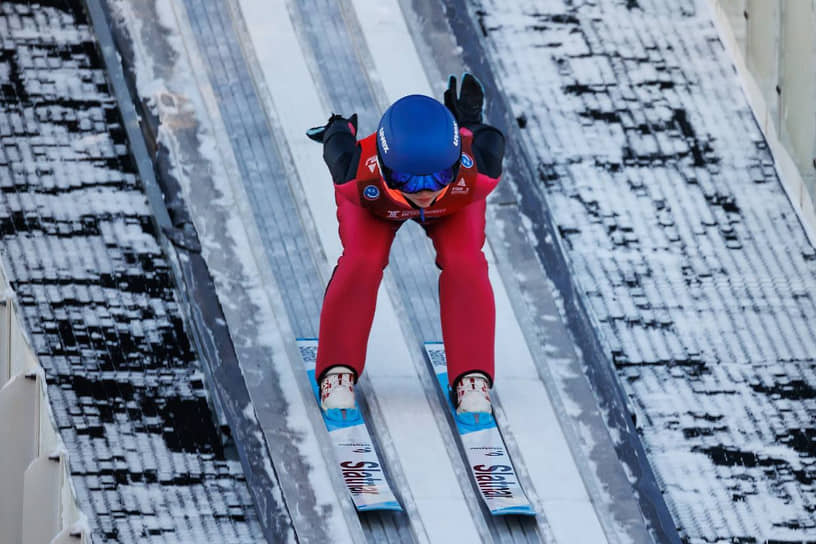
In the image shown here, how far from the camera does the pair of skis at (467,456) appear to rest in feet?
14.4

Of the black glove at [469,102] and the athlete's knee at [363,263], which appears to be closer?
the athlete's knee at [363,263]

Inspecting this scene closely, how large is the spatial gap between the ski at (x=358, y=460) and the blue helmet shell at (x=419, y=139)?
0.81m

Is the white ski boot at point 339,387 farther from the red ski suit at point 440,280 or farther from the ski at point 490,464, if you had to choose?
the ski at point 490,464

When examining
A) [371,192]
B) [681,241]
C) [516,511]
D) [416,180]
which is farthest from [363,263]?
[681,241]

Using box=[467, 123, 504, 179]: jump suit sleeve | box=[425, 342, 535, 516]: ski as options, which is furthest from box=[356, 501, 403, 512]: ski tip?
box=[467, 123, 504, 179]: jump suit sleeve

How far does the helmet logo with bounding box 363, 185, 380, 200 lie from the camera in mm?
4328

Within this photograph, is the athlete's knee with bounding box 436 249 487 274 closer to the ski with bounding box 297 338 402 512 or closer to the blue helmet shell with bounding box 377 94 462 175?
the blue helmet shell with bounding box 377 94 462 175

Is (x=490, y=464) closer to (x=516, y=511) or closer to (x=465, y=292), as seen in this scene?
(x=516, y=511)

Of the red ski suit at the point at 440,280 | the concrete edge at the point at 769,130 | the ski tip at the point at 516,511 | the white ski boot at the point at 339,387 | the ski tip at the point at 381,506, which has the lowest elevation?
the ski tip at the point at 516,511

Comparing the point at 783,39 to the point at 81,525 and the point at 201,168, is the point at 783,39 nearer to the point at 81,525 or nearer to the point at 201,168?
the point at 201,168

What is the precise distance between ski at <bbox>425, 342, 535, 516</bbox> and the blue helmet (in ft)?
2.59

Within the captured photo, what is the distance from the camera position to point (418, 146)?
4176 mm

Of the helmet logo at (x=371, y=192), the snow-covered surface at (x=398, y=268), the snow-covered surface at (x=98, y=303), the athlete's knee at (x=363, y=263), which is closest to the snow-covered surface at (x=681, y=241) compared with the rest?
the snow-covered surface at (x=398, y=268)

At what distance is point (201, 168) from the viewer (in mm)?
5316
